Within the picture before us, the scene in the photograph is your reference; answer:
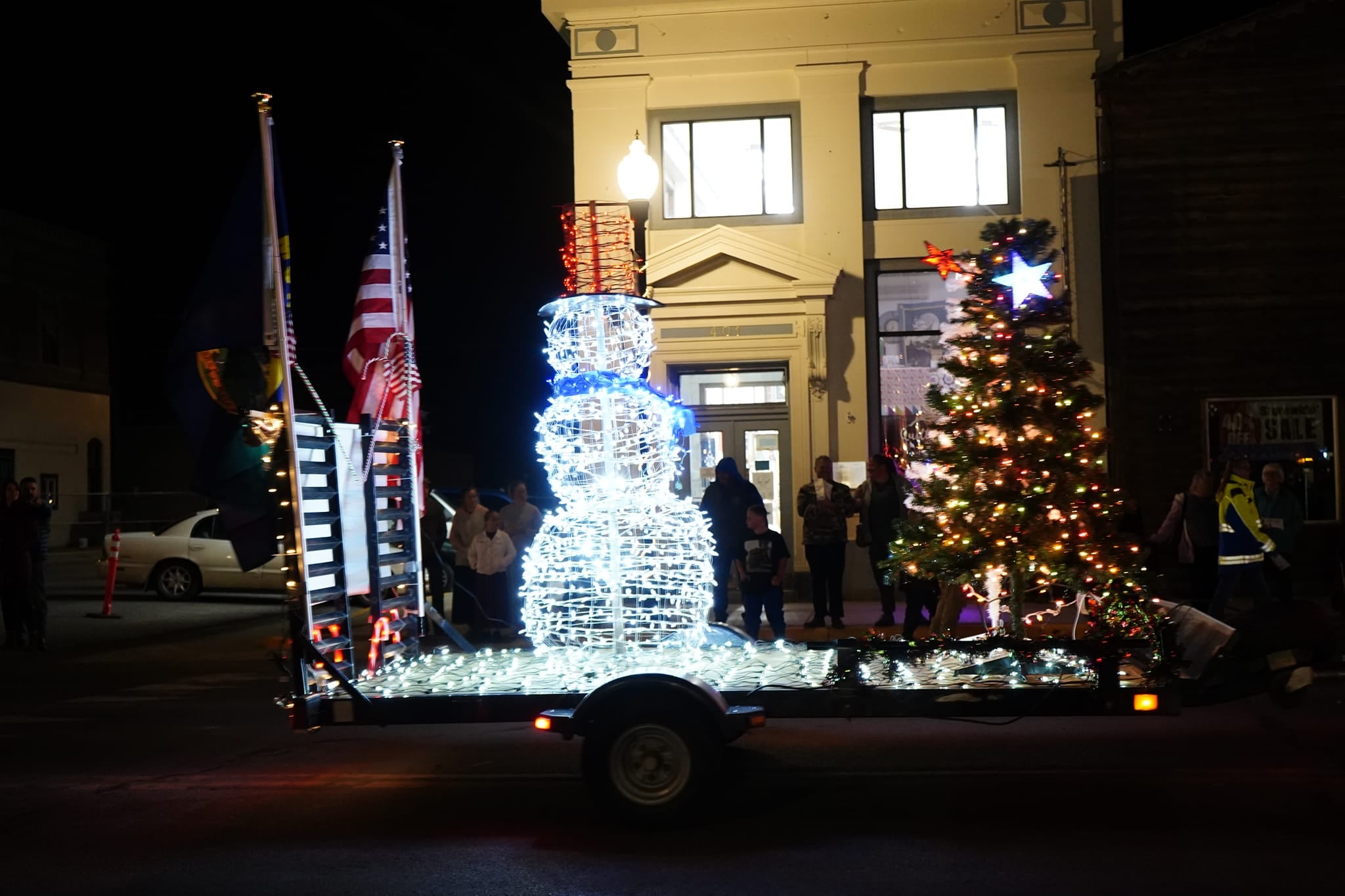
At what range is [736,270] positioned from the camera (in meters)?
17.5

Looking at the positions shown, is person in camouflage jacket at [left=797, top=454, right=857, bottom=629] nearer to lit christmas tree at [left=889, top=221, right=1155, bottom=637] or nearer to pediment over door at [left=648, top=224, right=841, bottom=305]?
pediment over door at [left=648, top=224, right=841, bottom=305]

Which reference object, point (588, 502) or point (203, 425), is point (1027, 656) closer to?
point (588, 502)

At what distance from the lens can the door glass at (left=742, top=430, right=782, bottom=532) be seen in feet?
57.8

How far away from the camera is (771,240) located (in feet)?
57.9

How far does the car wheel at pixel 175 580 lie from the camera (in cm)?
2100

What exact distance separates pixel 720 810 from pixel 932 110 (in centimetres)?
1284

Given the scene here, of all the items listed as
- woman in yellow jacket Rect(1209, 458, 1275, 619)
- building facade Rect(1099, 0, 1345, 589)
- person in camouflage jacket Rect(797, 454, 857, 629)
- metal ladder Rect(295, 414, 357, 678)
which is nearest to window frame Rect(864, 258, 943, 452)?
building facade Rect(1099, 0, 1345, 589)

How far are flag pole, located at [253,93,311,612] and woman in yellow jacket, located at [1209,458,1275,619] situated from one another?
9.56m

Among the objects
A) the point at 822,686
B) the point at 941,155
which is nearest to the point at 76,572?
the point at 941,155

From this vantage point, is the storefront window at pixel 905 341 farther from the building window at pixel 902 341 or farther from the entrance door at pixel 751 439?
the entrance door at pixel 751 439

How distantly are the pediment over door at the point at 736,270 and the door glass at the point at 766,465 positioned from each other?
1881mm

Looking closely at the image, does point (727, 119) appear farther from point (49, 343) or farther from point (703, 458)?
point (49, 343)

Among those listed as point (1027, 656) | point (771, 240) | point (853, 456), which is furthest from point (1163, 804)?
point (771, 240)

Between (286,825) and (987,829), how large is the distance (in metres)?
→ 3.76
